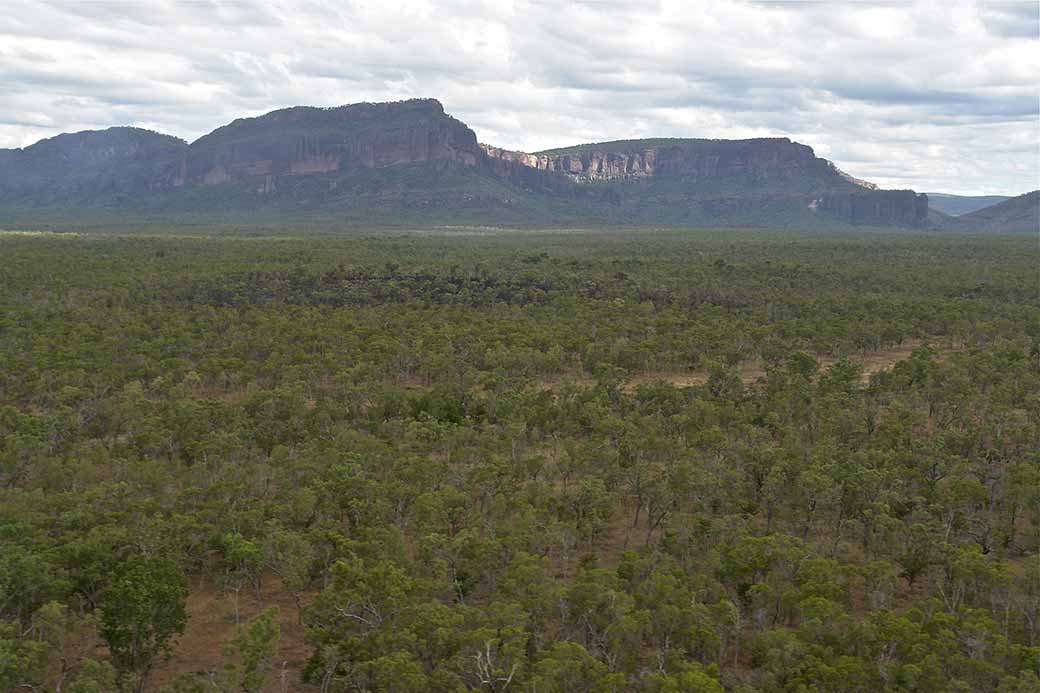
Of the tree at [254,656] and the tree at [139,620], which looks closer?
the tree at [254,656]

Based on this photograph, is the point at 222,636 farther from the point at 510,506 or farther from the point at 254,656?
the point at 510,506

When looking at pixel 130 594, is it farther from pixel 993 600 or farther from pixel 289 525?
pixel 993 600

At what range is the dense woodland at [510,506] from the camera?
23.0 meters

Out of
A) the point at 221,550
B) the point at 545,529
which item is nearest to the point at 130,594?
the point at 221,550

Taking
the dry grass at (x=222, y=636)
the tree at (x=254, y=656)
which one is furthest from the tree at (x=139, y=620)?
the tree at (x=254, y=656)

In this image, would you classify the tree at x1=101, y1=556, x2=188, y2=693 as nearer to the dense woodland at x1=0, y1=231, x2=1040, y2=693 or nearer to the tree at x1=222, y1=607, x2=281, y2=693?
the dense woodland at x1=0, y1=231, x2=1040, y2=693

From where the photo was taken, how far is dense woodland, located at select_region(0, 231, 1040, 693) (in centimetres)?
2300

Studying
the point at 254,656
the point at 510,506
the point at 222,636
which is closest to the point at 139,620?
the point at 254,656

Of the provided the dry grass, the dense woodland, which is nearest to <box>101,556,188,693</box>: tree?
the dense woodland

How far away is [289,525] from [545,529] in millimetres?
9172

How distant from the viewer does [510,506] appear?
33.7 meters

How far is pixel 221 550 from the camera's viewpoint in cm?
3008

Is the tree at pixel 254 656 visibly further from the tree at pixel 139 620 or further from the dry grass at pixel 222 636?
the tree at pixel 139 620

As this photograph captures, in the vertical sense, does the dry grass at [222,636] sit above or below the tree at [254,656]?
below
